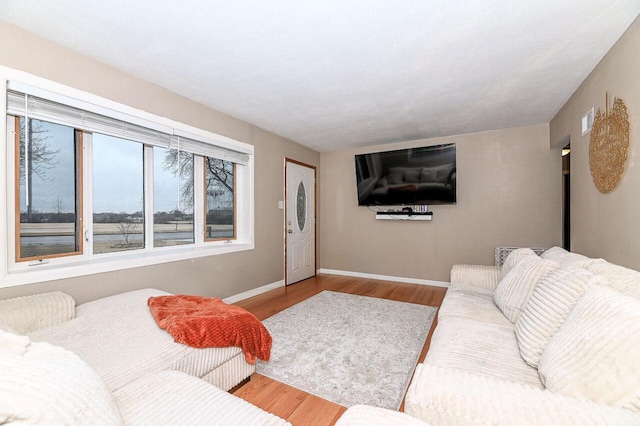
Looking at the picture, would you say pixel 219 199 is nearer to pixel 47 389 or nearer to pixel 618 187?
pixel 47 389

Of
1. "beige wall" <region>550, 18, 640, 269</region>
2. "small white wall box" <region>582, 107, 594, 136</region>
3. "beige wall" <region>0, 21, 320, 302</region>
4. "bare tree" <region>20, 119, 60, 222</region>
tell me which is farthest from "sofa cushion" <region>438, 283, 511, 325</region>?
"bare tree" <region>20, 119, 60, 222</region>

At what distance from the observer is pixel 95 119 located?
7.70 feet

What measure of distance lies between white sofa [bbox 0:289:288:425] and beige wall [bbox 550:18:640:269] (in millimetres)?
2535

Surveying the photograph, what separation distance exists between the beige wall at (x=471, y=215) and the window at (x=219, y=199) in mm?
2226

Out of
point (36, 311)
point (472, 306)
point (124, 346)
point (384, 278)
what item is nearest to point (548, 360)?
point (472, 306)

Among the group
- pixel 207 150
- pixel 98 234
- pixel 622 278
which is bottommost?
pixel 622 278

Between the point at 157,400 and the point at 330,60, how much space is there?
2.45m

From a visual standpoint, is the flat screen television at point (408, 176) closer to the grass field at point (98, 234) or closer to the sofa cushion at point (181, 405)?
the grass field at point (98, 234)

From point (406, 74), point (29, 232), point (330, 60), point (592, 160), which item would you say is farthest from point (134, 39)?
point (592, 160)

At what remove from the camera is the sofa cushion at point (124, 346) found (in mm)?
1422

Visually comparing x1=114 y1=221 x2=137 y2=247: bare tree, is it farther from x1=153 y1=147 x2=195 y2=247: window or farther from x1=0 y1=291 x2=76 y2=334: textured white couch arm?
x1=0 y1=291 x2=76 y2=334: textured white couch arm

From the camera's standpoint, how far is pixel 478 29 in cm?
188

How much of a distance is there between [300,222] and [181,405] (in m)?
3.95

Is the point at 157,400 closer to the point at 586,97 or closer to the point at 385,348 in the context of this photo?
the point at 385,348
